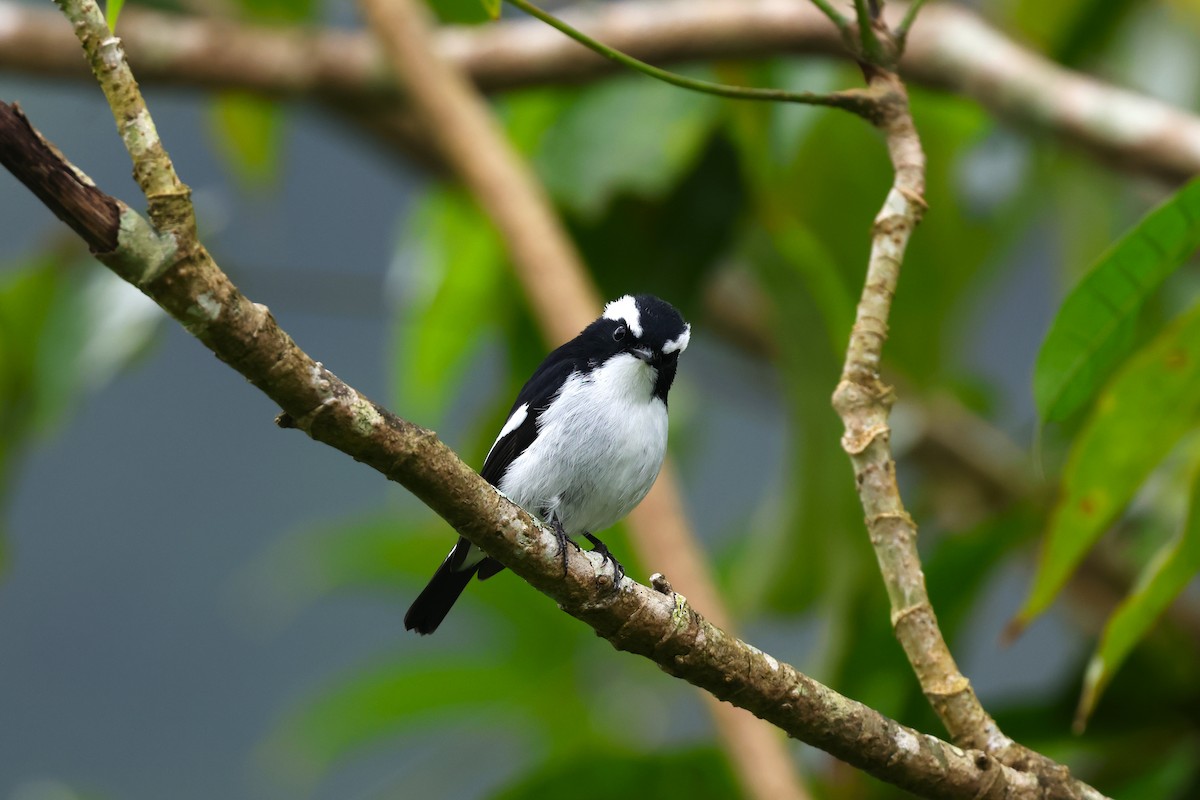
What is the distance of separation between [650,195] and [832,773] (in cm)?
188

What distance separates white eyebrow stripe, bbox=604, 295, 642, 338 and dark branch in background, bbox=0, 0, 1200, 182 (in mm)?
1476

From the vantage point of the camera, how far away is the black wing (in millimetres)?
2578

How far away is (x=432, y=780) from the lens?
15.3ft

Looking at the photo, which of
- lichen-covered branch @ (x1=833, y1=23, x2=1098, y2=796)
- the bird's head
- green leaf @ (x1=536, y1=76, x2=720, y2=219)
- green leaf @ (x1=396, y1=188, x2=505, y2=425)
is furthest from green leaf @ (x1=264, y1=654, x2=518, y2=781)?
lichen-covered branch @ (x1=833, y1=23, x2=1098, y2=796)

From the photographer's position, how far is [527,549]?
Result: 1.60 m

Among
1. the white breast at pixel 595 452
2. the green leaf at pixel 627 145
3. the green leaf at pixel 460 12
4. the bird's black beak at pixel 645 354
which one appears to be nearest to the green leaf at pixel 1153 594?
the white breast at pixel 595 452

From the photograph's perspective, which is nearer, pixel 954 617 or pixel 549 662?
pixel 954 617

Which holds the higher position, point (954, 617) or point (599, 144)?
point (599, 144)

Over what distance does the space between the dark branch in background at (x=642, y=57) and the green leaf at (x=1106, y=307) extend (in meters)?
1.54

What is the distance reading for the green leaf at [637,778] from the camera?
3.41m

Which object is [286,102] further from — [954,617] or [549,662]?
[954,617]

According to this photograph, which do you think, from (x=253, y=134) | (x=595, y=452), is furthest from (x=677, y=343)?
(x=253, y=134)

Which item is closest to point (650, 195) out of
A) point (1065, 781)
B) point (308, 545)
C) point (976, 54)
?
point (976, 54)

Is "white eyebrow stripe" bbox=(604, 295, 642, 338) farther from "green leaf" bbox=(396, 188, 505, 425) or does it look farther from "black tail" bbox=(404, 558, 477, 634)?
"green leaf" bbox=(396, 188, 505, 425)
